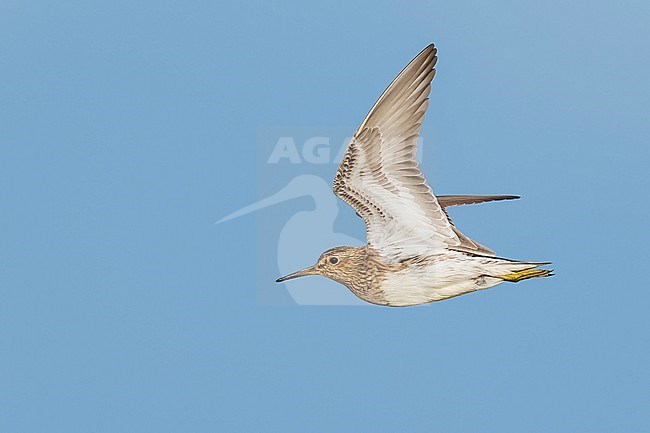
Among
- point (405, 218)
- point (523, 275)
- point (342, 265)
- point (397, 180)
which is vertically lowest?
point (523, 275)

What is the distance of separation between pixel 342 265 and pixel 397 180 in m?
1.44

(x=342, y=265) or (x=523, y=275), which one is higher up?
(x=342, y=265)

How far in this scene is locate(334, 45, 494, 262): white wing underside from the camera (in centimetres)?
1180

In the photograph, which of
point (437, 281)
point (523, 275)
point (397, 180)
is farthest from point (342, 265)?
point (523, 275)

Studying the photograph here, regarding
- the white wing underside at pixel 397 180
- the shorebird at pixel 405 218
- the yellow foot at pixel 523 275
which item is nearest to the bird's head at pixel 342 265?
the shorebird at pixel 405 218

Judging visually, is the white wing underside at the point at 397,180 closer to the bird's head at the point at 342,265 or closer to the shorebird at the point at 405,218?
the shorebird at the point at 405,218

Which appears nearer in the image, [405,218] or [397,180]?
[397,180]

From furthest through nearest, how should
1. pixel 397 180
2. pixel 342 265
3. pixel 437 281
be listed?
pixel 342 265 → pixel 437 281 → pixel 397 180

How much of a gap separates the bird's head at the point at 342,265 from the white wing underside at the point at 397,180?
12.9 inches

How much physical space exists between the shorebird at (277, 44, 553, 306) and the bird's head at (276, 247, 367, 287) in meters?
0.03

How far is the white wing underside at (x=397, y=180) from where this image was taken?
38.7 ft

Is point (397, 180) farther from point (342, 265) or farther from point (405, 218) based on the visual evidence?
point (342, 265)

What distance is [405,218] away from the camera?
12312mm

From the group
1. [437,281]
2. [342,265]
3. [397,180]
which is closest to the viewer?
[397,180]
